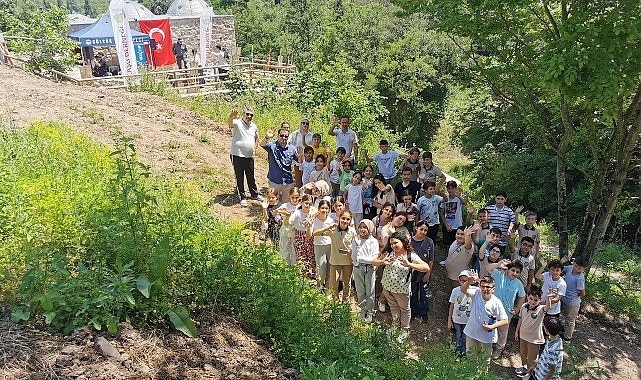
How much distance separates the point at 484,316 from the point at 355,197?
8.32ft

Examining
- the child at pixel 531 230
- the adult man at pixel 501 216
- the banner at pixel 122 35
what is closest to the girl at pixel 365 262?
the adult man at pixel 501 216

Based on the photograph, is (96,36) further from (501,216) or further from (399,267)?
(399,267)

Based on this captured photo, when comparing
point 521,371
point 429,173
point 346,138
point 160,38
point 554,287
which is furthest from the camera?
point 160,38

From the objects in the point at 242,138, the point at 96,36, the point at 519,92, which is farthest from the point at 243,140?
the point at 96,36

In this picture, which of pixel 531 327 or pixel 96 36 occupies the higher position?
pixel 96 36

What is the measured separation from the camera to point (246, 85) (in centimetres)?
1598

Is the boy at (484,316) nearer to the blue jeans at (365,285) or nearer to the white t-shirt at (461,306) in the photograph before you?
the white t-shirt at (461,306)

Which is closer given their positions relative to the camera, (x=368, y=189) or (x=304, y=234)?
(x=304, y=234)

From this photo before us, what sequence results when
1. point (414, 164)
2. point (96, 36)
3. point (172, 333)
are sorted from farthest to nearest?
point (96, 36) → point (414, 164) → point (172, 333)

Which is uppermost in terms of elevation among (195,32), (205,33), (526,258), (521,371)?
(205,33)

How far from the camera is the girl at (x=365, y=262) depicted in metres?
6.37

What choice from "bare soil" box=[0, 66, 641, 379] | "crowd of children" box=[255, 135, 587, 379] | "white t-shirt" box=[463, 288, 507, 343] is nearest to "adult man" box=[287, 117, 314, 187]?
"crowd of children" box=[255, 135, 587, 379]

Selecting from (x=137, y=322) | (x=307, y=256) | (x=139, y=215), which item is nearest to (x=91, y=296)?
(x=137, y=322)

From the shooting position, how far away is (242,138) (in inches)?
334
